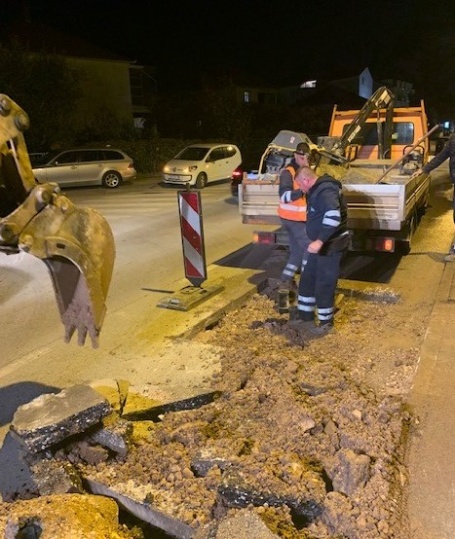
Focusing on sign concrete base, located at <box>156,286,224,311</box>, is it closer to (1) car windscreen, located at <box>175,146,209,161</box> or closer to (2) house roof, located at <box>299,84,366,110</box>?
(1) car windscreen, located at <box>175,146,209,161</box>

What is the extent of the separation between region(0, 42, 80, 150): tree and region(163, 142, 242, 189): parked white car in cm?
778

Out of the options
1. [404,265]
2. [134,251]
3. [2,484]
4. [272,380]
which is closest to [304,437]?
[272,380]

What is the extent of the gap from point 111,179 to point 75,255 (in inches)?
714

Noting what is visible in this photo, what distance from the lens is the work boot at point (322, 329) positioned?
17.9 ft

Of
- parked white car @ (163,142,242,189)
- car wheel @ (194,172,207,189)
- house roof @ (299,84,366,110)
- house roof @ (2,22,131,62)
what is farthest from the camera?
house roof @ (299,84,366,110)

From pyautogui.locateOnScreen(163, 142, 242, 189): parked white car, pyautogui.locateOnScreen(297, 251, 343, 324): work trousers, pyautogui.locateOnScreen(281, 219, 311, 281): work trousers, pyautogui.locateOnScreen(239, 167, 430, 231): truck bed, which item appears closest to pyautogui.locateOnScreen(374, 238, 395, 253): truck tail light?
pyautogui.locateOnScreen(239, 167, 430, 231): truck bed

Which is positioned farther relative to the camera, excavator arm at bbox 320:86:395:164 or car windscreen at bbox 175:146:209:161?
car windscreen at bbox 175:146:209:161

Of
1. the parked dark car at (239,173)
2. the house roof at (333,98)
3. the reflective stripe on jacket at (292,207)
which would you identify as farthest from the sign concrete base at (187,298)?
the house roof at (333,98)

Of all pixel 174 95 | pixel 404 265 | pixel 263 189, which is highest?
pixel 174 95

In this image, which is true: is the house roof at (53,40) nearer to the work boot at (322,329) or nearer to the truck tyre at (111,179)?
the truck tyre at (111,179)

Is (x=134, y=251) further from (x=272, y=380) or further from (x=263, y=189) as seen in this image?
(x=272, y=380)

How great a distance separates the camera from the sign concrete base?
6.18 meters

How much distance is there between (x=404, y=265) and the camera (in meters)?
8.16

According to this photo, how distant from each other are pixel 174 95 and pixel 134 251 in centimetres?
3026
